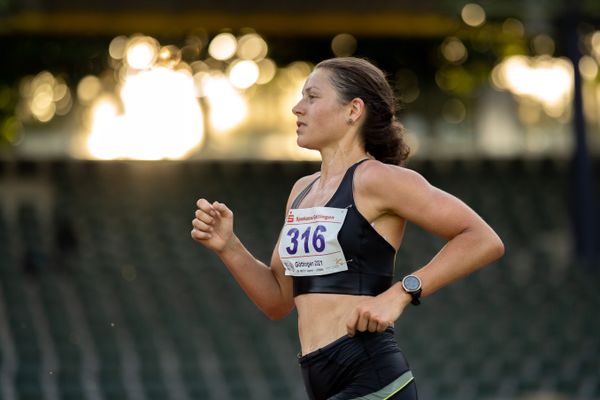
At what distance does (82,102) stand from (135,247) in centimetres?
206

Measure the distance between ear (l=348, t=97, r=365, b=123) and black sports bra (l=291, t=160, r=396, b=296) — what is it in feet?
0.62

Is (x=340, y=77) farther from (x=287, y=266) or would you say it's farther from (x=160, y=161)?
(x=160, y=161)

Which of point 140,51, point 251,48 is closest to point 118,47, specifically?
point 140,51

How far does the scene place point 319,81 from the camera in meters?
3.22

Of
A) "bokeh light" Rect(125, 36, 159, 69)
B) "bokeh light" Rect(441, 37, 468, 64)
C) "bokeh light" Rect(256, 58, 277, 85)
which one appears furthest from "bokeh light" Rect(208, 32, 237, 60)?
"bokeh light" Rect(441, 37, 468, 64)

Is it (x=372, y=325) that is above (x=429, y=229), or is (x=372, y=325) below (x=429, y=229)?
below

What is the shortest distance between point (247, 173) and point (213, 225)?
1118 cm

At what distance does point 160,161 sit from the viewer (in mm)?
14203

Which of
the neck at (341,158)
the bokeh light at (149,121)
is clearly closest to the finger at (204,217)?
the neck at (341,158)

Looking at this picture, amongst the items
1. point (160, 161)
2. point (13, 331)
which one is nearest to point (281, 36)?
point (160, 161)

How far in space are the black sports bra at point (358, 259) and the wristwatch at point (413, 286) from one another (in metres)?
0.14

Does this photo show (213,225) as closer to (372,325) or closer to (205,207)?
(205,207)

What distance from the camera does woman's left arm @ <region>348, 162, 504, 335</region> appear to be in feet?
9.57

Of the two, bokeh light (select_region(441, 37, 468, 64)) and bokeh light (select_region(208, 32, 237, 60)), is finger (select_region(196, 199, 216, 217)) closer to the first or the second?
bokeh light (select_region(208, 32, 237, 60))
